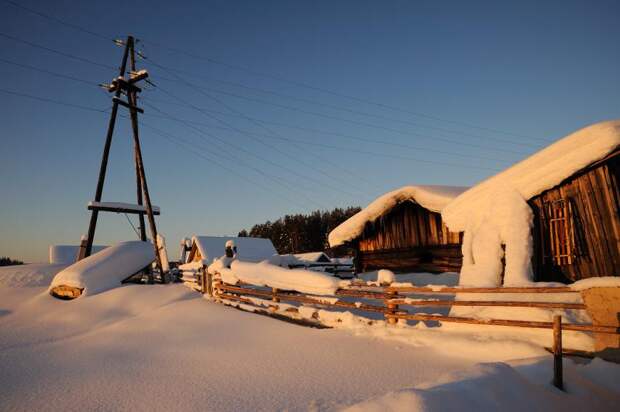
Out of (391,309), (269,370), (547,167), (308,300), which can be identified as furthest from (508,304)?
(308,300)

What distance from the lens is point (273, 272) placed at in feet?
34.7

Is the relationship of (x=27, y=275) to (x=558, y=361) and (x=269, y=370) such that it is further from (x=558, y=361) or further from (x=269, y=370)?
(x=558, y=361)

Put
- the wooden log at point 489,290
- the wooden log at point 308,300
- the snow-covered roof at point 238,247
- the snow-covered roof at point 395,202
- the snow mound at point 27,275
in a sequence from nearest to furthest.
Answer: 1. the wooden log at point 489,290
2. the wooden log at point 308,300
3. the snow-covered roof at point 395,202
4. the snow mound at point 27,275
5. the snow-covered roof at point 238,247

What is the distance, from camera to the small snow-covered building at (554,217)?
24.1 feet

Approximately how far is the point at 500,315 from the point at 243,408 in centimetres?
506

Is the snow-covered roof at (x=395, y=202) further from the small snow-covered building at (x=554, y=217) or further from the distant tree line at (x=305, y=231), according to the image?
the distant tree line at (x=305, y=231)

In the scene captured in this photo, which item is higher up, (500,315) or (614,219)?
(614,219)

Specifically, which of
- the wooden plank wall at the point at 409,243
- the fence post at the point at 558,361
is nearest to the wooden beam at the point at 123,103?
the wooden plank wall at the point at 409,243

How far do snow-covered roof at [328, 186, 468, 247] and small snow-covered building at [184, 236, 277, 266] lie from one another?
19.9 metres

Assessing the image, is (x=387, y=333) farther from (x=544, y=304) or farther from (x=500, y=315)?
(x=544, y=304)

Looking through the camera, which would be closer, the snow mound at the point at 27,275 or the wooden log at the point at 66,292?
the wooden log at the point at 66,292

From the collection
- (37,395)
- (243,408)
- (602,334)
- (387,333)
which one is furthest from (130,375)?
(602,334)

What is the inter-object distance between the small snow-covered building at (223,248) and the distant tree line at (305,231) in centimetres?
3404

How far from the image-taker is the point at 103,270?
48.5ft
